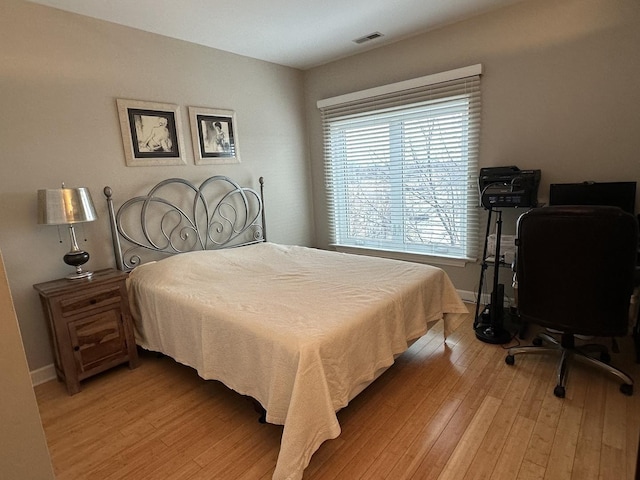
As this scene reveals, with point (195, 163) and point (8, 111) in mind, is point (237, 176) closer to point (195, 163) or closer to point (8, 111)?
point (195, 163)

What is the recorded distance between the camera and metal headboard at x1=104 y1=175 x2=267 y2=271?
2.79 meters

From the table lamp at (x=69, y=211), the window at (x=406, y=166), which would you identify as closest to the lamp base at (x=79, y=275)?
the table lamp at (x=69, y=211)

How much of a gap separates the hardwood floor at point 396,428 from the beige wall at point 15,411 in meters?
0.79

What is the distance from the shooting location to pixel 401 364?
2434mm

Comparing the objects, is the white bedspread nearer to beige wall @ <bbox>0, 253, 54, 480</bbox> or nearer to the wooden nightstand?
the wooden nightstand

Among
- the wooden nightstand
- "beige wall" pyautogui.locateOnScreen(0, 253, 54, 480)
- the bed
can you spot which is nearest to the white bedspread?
the bed

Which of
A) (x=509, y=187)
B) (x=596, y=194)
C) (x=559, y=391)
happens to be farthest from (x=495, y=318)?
(x=596, y=194)

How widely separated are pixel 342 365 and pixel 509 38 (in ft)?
9.65

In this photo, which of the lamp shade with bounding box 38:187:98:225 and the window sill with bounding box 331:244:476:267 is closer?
the lamp shade with bounding box 38:187:98:225

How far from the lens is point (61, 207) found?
2184mm

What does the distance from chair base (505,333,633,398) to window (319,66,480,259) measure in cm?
119

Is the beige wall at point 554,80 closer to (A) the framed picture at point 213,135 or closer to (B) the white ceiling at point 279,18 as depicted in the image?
(B) the white ceiling at point 279,18

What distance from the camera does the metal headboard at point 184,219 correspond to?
2.79 m

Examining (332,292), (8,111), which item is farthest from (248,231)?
(8,111)
